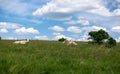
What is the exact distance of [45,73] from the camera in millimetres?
9773

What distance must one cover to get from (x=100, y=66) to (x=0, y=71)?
3.90m

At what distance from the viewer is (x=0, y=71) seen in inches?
380

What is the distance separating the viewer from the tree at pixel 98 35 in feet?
114

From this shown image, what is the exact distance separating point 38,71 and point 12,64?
54.8 inches

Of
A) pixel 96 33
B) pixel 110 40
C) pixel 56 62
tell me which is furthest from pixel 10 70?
pixel 96 33

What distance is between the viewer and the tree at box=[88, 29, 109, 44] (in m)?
34.8

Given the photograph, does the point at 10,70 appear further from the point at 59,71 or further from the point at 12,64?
the point at 59,71

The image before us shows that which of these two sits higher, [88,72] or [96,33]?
[96,33]

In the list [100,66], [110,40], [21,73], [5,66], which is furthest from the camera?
[110,40]

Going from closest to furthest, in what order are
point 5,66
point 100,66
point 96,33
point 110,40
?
1. point 5,66
2. point 100,66
3. point 110,40
4. point 96,33

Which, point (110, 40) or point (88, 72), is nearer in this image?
point (88, 72)

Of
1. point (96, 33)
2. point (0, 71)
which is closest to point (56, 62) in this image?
point (0, 71)

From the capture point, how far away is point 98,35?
114ft

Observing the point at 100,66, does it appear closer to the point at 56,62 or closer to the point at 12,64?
the point at 56,62
